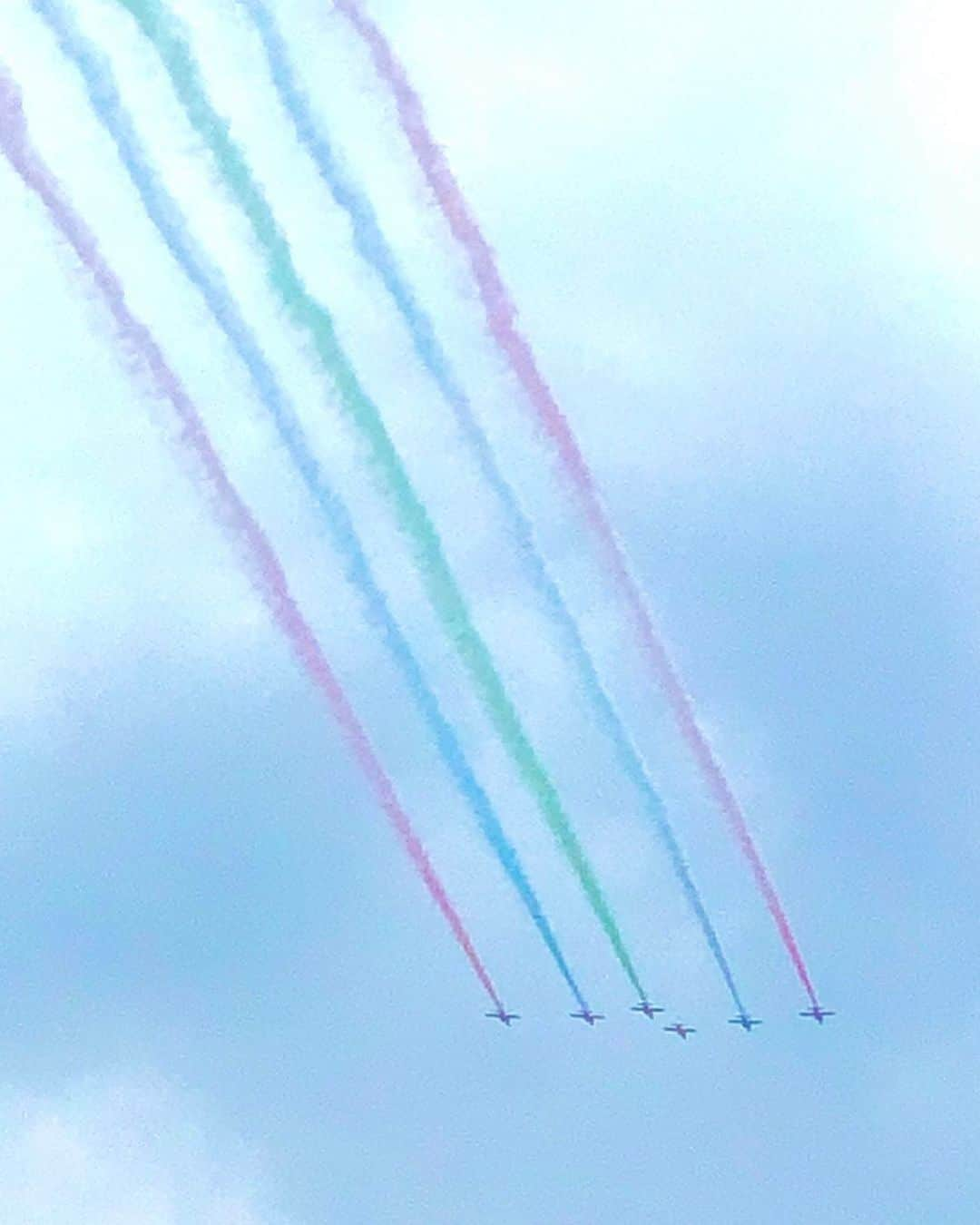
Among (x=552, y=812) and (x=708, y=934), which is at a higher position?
(x=708, y=934)

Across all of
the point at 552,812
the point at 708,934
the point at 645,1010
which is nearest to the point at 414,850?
the point at 552,812

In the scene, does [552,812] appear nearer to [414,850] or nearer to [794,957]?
[414,850]

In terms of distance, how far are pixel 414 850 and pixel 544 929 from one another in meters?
3.51

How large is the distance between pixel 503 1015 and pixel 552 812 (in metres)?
8.39

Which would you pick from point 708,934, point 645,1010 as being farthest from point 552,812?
point 645,1010

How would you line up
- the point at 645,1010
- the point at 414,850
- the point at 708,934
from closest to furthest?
the point at 414,850 → the point at 708,934 → the point at 645,1010

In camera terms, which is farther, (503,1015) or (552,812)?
(503,1015)

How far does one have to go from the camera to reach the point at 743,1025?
62906 millimetres

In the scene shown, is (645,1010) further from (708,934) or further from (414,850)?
(414,850)

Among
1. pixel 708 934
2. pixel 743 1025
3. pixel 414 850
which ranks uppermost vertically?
pixel 743 1025

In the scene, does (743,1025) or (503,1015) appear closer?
(503,1015)

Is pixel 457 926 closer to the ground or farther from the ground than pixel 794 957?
closer to the ground

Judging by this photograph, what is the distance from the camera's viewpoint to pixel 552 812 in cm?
4881

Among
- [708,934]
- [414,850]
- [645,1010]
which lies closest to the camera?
[414,850]
